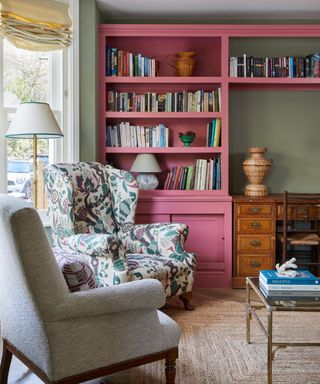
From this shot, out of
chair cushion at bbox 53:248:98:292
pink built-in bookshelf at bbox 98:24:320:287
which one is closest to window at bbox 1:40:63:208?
pink built-in bookshelf at bbox 98:24:320:287

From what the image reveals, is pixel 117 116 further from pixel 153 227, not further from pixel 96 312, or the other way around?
pixel 96 312

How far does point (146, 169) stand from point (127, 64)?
98 centimetres

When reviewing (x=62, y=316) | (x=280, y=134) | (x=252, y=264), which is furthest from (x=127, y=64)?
(x=62, y=316)

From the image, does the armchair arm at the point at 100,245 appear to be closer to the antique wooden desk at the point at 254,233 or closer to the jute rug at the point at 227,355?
the jute rug at the point at 227,355

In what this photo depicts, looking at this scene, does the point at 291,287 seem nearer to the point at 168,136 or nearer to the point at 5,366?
the point at 5,366

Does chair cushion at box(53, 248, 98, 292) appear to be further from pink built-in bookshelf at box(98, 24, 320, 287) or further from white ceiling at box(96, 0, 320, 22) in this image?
white ceiling at box(96, 0, 320, 22)

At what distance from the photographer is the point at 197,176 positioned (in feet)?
14.8

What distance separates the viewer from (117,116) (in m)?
4.46

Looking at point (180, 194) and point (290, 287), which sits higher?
point (180, 194)

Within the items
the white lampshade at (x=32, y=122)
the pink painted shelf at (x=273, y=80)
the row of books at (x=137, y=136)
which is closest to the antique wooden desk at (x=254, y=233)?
the row of books at (x=137, y=136)

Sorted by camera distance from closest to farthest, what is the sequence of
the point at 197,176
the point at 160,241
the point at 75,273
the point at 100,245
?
the point at 75,273 < the point at 100,245 < the point at 160,241 < the point at 197,176

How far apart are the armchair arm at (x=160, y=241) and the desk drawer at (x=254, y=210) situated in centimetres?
77

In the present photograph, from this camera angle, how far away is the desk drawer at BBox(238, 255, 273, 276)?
4324mm

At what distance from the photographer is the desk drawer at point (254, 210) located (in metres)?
4.30
